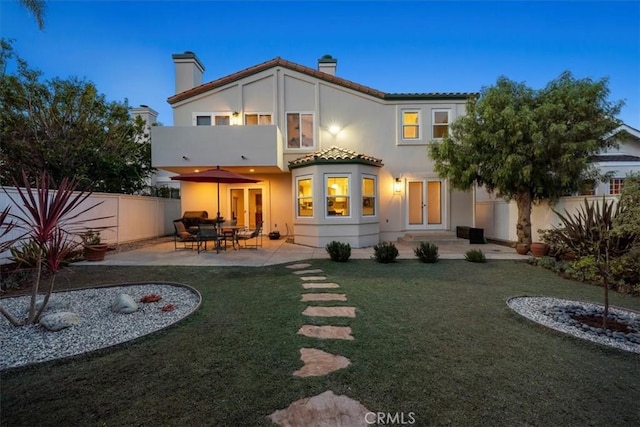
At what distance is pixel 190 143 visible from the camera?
11914mm

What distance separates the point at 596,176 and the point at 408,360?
11.1 meters

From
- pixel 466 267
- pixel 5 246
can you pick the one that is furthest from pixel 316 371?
pixel 466 267

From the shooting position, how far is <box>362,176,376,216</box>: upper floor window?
40.4 feet

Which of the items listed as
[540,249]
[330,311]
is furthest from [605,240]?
[330,311]

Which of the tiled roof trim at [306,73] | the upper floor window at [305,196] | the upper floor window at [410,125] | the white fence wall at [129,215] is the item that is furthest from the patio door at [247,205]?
the upper floor window at [410,125]

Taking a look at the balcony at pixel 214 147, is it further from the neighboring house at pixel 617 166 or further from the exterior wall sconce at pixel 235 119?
the neighboring house at pixel 617 166

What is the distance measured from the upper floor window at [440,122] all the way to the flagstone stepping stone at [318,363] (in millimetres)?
13057

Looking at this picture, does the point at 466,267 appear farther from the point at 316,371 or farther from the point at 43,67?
the point at 43,67

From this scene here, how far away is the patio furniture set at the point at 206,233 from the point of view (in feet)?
33.6

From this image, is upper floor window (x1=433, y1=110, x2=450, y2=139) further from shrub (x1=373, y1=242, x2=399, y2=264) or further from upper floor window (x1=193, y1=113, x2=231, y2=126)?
upper floor window (x1=193, y1=113, x2=231, y2=126)

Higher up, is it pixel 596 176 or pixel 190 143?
pixel 190 143

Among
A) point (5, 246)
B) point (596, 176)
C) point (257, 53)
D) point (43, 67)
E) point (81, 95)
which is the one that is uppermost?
point (257, 53)

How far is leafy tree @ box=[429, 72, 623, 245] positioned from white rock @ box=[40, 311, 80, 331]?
11.0m

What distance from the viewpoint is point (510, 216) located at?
1266cm
